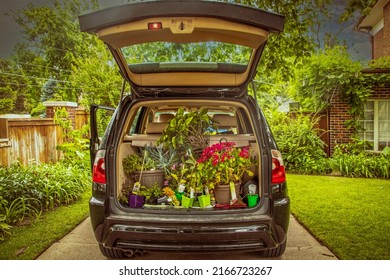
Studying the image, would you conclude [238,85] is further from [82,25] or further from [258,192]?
[82,25]

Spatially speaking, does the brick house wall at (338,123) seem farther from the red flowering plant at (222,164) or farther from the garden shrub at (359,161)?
the red flowering plant at (222,164)

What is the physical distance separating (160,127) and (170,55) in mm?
1597

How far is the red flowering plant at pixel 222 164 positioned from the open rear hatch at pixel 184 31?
0.42 metres

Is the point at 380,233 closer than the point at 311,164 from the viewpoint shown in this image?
Yes

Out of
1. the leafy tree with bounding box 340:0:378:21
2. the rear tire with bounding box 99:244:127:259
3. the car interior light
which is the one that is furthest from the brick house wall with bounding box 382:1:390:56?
the rear tire with bounding box 99:244:127:259

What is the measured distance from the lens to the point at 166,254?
2307 millimetres

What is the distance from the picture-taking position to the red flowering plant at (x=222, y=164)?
2146 millimetres

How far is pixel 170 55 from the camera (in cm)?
406

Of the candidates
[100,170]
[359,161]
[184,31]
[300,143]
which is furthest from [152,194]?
[300,143]

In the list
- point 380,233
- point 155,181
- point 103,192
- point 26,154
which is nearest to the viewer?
point 103,192

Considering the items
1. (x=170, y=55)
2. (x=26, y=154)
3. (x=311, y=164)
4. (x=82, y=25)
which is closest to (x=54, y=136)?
(x=26, y=154)

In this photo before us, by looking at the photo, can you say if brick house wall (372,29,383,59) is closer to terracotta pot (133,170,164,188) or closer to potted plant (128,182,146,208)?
terracotta pot (133,170,164,188)

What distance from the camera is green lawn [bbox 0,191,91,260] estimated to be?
7.89ft

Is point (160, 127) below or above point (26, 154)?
above
